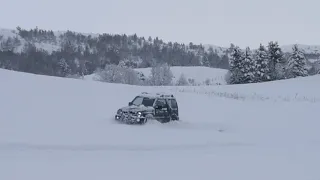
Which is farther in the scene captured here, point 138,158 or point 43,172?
point 138,158

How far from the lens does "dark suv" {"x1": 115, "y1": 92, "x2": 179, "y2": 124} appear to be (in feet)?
57.7

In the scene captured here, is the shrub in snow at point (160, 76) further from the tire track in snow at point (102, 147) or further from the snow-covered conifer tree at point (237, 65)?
the tire track in snow at point (102, 147)

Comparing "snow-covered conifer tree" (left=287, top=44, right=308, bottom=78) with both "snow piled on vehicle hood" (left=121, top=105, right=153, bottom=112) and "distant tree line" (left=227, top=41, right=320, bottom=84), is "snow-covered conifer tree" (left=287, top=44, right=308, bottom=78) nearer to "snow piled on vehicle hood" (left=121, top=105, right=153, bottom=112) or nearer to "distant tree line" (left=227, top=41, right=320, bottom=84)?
"distant tree line" (left=227, top=41, right=320, bottom=84)

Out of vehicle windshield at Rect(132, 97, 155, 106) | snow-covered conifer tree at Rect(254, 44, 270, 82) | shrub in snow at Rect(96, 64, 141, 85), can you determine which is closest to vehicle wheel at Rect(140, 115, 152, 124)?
vehicle windshield at Rect(132, 97, 155, 106)

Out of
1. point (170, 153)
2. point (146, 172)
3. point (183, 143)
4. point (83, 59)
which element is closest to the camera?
point (146, 172)

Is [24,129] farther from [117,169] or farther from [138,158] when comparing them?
[117,169]

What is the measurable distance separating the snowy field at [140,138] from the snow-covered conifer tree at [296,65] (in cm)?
4229

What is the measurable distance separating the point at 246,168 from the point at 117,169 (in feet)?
11.5

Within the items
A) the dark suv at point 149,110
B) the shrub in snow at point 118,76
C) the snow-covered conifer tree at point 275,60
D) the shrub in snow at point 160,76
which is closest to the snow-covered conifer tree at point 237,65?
the snow-covered conifer tree at point 275,60

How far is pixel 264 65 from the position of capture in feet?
223

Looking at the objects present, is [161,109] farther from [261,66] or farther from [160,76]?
[160,76]

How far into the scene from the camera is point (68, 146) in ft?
42.0

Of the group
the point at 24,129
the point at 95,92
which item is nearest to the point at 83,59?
the point at 95,92

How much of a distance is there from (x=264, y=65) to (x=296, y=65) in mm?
7094
